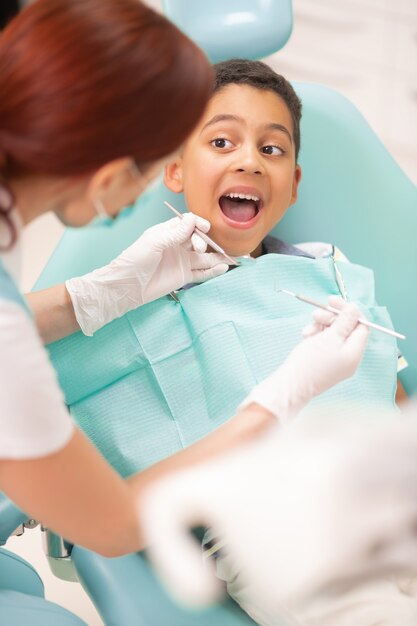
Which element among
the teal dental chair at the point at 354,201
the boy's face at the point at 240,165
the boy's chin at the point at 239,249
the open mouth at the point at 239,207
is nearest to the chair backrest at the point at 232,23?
the teal dental chair at the point at 354,201

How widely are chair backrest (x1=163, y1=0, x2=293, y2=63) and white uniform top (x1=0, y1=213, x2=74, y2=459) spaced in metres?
1.23

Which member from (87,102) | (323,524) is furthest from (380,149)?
(323,524)

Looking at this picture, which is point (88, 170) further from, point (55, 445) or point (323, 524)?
point (323, 524)

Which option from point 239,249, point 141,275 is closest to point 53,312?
point 141,275

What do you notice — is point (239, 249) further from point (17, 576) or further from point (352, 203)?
point (17, 576)

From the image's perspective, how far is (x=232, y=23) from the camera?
6.37 feet

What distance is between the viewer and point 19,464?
942 millimetres

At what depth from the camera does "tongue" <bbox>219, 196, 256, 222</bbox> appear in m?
1.71

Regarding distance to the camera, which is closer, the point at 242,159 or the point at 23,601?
the point at 23,601

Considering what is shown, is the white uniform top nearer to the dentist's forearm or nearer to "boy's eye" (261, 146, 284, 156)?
the dentist's forearm

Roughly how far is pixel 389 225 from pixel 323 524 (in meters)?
1.46

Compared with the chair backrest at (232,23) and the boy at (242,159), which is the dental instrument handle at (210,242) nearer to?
the boy at (242,159)

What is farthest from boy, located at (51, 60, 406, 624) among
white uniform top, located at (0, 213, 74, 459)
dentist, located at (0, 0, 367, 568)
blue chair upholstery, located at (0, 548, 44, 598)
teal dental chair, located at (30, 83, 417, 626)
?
white uniform top, located at (0, 213, 74, 459)

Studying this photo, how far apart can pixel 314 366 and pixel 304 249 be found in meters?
0.75
